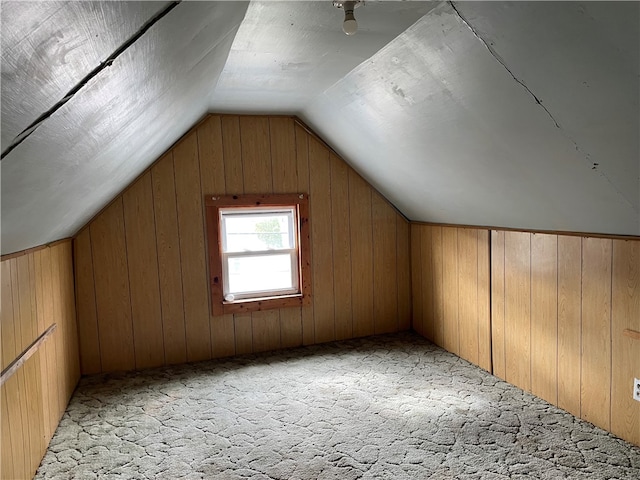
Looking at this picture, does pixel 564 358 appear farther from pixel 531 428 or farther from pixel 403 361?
pixel 403 361

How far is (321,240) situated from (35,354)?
8.24ft

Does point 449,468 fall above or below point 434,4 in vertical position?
below

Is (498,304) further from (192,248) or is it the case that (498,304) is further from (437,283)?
(192,248)

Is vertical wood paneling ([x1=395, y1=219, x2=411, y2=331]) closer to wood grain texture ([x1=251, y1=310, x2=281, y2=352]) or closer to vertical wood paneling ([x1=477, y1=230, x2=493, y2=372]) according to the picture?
vertical wood paneling ([x1=477, y1=230, x2=493, y2=372])

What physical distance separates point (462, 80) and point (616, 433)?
6.80ft

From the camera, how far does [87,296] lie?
12.2ft

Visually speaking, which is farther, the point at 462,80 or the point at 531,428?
the point at 531,428

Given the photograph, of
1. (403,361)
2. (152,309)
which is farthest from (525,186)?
(152,309)

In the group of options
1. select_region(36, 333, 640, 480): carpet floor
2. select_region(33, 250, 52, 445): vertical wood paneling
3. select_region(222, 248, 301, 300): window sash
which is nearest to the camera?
select_region(36, 333, 640, 480): carpet floor

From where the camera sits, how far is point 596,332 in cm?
260

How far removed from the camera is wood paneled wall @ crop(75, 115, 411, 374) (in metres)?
3.77

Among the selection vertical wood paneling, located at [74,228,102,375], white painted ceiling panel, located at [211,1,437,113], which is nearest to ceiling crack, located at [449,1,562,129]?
white painted ceiling panel, located at [211,1,437,113]

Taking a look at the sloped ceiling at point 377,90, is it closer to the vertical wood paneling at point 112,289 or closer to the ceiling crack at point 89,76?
the ceiling crack at point 89,76

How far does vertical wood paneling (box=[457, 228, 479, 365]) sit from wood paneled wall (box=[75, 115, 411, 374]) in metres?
0.87
